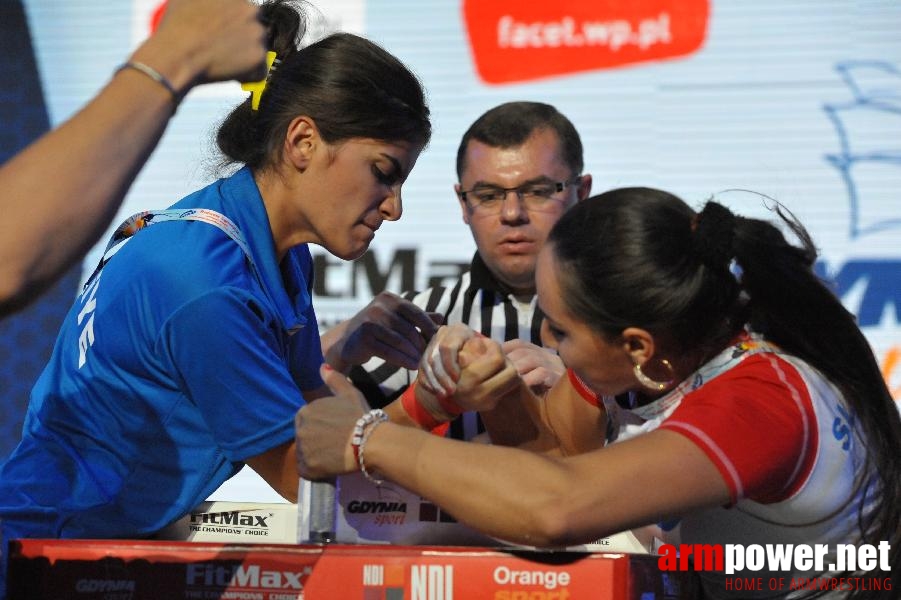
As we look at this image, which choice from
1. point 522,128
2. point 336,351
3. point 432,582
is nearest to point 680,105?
point 522,128

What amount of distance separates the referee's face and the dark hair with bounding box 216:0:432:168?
831 mm

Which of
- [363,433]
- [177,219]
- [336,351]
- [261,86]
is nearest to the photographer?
[363,433]

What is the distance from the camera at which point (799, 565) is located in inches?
61.4

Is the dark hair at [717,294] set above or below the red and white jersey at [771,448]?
above

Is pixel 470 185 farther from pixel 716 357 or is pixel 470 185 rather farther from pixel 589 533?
pixel 589 533

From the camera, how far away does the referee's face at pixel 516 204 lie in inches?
113

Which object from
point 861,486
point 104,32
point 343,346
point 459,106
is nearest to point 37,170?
point 861,486

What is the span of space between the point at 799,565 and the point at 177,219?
114 cm

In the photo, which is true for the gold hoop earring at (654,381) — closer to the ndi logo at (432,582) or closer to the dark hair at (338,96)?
the ndi logo at (432,582)

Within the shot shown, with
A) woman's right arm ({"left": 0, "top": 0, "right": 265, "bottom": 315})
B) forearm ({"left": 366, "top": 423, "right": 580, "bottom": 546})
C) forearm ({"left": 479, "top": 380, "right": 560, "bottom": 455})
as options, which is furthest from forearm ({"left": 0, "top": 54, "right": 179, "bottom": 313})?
forearm ({"left": 479, "top": 380, "right": 560, "bottom": 455})

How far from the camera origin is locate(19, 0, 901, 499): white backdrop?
410 centimetres

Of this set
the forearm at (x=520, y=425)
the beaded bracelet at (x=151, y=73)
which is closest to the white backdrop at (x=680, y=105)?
the forearm at (x=520, y=425)

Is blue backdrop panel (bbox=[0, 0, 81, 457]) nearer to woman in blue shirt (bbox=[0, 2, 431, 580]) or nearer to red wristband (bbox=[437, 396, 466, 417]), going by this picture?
woman in blue shirt (bbox=[0, 2, 431, 580])

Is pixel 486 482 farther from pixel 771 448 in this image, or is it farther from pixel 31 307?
pixel 31 307
